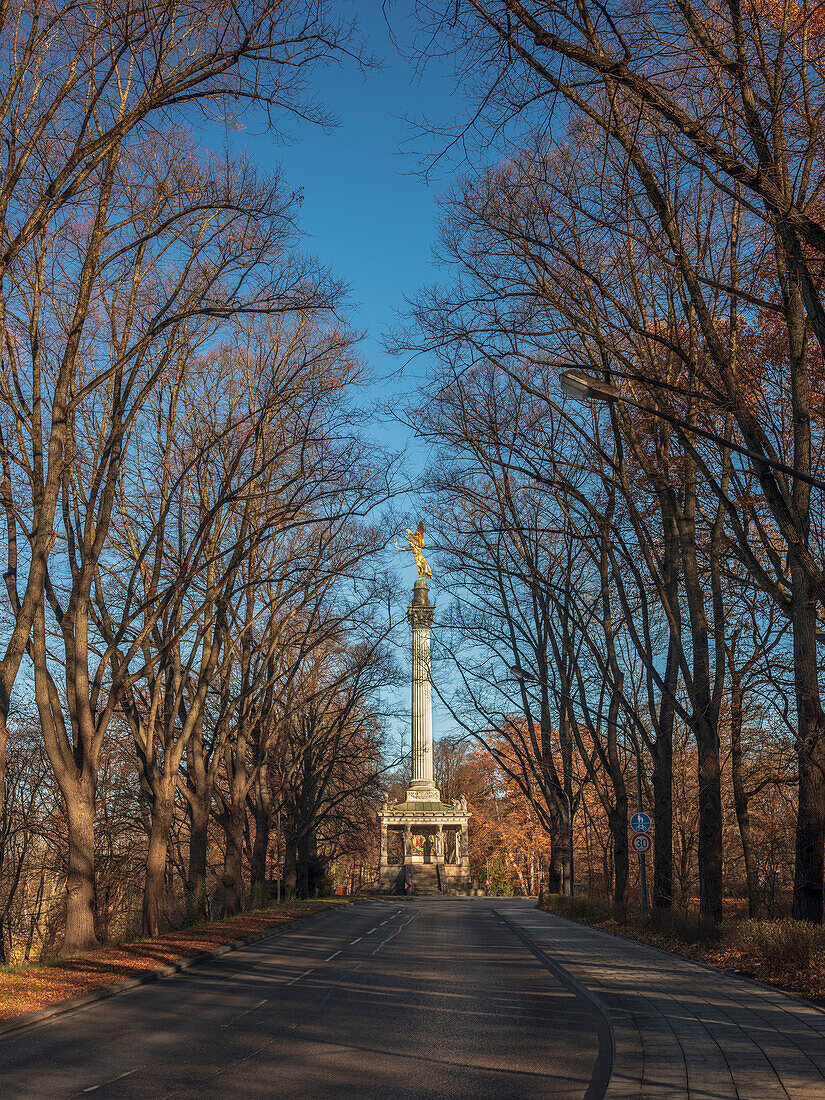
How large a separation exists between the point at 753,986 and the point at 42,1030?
27.6 ft

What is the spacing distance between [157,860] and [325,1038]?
45.0 feet

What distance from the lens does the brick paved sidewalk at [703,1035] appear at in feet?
22.6

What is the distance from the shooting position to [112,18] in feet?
37.1

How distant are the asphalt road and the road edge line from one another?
0.04 metres

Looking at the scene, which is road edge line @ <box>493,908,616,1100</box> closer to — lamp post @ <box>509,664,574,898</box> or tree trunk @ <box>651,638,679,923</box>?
tree trunk @ <box>651,638,679,923</box>

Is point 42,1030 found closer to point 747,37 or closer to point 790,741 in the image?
point 747,37

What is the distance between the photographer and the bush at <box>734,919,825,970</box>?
487 inches

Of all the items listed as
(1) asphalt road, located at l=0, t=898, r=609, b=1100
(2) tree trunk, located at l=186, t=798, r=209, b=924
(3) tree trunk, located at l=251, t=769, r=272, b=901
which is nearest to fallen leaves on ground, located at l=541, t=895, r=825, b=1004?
(1) asphalt road, located at l=0, t=898, r=609, b=1100

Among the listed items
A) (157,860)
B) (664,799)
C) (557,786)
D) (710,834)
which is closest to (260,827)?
(557,786)

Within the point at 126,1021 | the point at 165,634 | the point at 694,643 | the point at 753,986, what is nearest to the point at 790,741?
the point at 694,643

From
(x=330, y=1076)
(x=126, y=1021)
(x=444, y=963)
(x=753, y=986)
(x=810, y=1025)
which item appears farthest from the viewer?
(x=444, y=963)

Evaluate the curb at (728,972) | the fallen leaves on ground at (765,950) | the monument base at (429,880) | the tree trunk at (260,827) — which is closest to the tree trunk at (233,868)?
the tree trunk at (260,827)

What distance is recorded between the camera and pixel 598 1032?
32.1 feet

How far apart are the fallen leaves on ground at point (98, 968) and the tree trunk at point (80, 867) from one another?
0.49m
